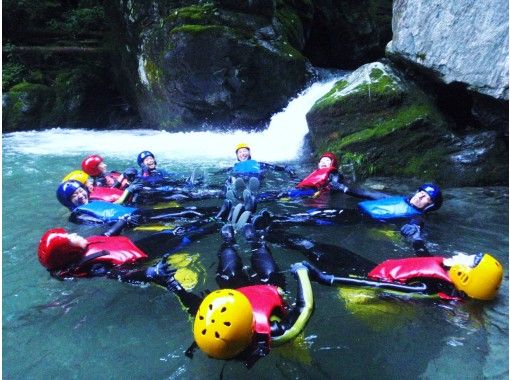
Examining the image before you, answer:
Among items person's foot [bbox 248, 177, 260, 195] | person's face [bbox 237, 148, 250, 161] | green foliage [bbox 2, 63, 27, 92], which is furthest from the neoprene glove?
green foliage [bbox 2, 63, 27, 92]

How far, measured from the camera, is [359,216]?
18.0 feet

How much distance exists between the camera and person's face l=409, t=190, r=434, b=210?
524 cm

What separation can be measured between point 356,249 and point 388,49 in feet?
16.6

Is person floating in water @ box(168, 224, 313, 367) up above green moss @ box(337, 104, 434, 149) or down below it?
below

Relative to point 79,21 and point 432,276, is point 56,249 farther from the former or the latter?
point 79,21

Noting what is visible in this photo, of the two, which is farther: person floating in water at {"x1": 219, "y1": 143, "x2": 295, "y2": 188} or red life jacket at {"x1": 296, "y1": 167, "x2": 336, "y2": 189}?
person floating in water at {"x1": 219, "y1": 143, "x2": 295, "y2": 188}

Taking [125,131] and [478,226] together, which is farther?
[125,131]

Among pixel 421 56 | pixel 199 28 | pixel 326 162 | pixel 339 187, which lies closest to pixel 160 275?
pixel 339 187

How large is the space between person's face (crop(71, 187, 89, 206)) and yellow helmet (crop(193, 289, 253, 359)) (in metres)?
3.76

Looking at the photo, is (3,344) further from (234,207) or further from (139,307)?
(234,207)

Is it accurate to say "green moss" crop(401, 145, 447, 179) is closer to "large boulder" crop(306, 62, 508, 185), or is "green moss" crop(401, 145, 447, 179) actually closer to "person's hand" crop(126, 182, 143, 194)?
"large boulder" crop(306, 62, 508, 185)

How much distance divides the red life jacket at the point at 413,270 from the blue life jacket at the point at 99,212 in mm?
3376

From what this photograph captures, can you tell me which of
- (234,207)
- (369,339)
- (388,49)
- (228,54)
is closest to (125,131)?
(228,54)

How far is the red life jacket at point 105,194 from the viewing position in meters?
6.34
